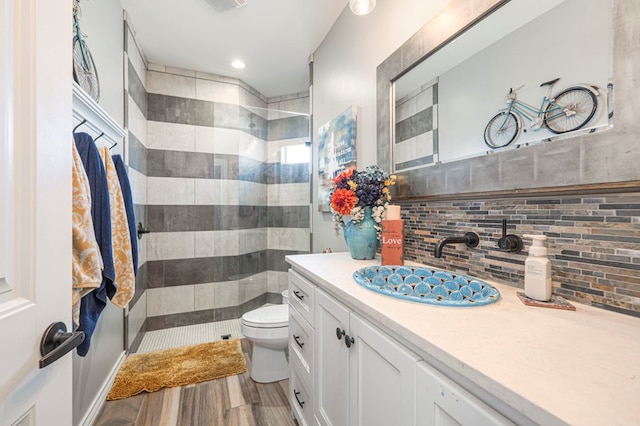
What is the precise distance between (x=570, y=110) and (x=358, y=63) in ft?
4.30

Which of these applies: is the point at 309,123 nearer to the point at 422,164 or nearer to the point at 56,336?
the point at 422,164

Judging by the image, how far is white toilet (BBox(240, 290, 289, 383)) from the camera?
1.78 metres

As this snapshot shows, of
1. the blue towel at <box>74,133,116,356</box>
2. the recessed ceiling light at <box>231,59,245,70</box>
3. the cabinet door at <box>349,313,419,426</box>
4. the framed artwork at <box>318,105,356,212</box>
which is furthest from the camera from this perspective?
the recessed ceiling light at <box>231,59,245,70</box>

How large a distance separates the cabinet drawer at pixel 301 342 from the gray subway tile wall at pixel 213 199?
1229 mm

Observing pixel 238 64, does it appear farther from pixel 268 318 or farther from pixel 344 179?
pixel 268 318

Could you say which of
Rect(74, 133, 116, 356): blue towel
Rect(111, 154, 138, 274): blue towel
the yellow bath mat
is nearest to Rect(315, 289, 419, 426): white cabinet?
Rect(74, 133, 116, 356): blue towel

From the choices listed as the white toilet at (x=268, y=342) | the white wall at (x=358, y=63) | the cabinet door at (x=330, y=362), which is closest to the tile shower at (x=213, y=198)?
the white wall at (x=358, y=63)

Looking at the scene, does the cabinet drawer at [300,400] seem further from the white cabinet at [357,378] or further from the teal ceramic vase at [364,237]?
the teal ceramic vase at [364,237]

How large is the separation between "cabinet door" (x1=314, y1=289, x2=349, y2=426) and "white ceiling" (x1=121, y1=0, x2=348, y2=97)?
6.46ft

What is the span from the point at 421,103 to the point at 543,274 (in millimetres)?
852

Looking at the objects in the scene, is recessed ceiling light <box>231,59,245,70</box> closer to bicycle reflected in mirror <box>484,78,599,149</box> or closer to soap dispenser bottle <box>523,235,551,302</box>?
bicycle reflected in mirror <box>484,78,599,149</box>

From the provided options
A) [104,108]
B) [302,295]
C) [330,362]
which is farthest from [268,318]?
[104,108]

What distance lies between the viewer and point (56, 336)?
555 mm

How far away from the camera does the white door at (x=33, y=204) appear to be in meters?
0.47
